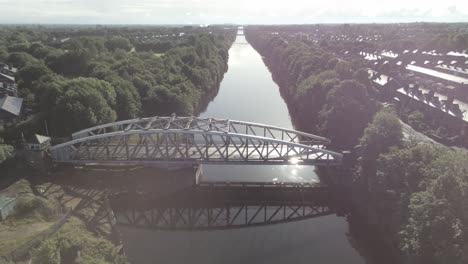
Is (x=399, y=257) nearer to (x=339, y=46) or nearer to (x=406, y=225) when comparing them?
(x=406, y=225)

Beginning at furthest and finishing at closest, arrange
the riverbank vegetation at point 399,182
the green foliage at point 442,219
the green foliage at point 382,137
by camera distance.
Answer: the green foliage at point 382,137
the riverbank vegetation at point 399,182
the green foliage at point 442,219

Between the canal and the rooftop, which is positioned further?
the rooftop

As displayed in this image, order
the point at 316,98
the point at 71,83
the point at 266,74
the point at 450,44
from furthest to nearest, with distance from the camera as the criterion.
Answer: the point at 266,74, the point at 450,44, the point at 316,98, the point at 71,83

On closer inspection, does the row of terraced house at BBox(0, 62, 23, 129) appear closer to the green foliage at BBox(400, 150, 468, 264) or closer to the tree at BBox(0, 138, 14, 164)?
the tree at BBox(0, 138, 14, 164)

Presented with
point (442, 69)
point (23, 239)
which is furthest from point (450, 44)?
point (23, 239)

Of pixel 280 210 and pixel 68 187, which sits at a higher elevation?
pixel 68 187

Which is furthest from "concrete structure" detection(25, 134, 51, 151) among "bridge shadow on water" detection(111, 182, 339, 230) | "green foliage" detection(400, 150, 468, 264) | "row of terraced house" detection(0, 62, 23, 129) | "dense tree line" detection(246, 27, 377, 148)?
"green foliage" detection(400, 150, 468, 264)

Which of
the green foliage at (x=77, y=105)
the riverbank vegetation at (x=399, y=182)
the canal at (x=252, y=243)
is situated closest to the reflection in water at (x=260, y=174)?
the canal at (x=252, y=243)

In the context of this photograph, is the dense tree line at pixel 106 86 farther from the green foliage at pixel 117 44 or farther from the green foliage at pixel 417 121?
the green foliage at pixel 417 121

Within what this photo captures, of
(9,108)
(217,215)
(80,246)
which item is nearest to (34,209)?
(80,246)

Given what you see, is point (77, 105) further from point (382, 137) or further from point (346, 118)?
point (382, 137)

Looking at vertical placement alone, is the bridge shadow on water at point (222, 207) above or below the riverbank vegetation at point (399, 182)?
below
